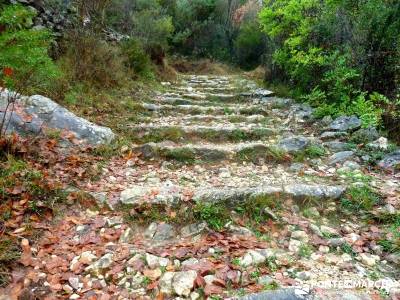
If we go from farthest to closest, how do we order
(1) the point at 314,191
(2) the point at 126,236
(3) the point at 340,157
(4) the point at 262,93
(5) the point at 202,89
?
(5) the point at 202,89, (4) the point at 262,93, (3) the point at 340,157, (1) the point at 314,191, (2) the point at 126,236

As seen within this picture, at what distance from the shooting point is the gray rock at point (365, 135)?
4328mm

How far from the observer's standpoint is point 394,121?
4430 millimetres

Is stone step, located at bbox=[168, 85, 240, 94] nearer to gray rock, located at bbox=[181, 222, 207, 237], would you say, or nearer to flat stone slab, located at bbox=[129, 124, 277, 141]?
flat stone slab, located at bbox=[129, 124, 277, 141]

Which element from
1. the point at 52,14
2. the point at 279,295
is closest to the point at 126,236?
the point at 279,295

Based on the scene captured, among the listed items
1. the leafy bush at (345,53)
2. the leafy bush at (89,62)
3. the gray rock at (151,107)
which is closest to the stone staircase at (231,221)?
the leafy bush at (345,53)

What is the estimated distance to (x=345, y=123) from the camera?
4848 mm

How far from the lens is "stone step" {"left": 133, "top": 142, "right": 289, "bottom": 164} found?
420cm

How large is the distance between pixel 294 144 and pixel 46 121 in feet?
10.3

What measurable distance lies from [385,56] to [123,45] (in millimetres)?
5653

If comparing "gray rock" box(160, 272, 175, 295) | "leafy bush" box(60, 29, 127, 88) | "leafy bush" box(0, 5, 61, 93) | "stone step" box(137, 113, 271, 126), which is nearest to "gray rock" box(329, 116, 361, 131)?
"stone step" box(137, 113, 271, 126)

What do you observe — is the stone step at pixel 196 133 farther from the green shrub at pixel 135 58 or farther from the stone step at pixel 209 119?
the green shrub at pixel 135 58

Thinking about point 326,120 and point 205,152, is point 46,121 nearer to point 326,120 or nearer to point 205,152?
point 205,152

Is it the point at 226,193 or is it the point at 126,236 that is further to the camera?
the point at 226,193

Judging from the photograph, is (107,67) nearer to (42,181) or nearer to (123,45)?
(123,45)
